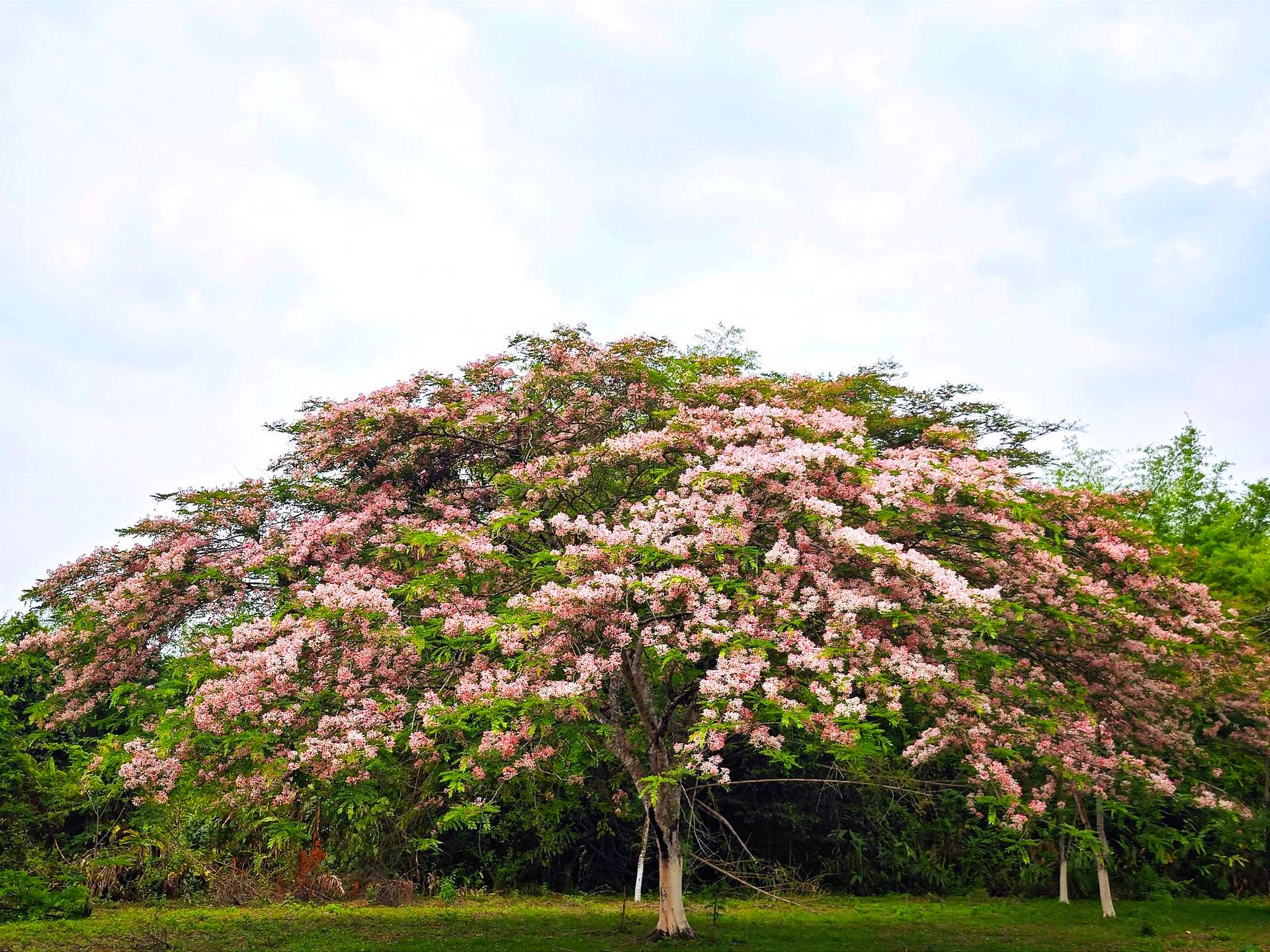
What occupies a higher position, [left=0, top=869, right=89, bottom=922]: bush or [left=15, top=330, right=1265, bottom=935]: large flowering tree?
[left=15, top=330, right=1265, bottom=935]: large flowering tree

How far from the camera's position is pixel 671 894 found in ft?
44.2

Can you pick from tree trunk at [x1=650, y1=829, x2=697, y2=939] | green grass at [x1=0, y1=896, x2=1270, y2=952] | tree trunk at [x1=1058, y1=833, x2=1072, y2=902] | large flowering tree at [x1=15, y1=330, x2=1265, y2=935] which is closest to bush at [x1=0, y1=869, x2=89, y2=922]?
green grass at [x1=0, y1=896, x2=1270, y2=952]

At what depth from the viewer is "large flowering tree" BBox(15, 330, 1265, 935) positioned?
9578 millimetres

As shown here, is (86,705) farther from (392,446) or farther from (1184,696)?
(1184,696)

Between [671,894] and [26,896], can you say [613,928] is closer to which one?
[671,894]

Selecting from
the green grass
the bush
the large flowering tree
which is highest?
the large flowering tree

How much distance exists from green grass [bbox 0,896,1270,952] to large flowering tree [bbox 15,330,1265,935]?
2422mm

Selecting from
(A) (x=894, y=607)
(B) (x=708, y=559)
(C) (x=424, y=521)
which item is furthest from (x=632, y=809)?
(A) (x=894, y=607)

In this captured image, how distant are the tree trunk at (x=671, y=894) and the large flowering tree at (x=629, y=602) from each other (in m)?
0.05

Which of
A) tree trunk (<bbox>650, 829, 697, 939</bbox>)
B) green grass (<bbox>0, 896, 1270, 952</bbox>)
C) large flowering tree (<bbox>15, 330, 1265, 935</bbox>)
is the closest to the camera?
large flowering tree (<bbox>15, 330, 1265, 935</bbox>)

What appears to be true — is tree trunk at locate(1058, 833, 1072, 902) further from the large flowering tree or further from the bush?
the bush

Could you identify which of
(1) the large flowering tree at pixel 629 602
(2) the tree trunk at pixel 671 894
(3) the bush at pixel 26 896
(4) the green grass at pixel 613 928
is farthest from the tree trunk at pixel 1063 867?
(3) the bush at pixel 26 896

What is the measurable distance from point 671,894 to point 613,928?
272 cm

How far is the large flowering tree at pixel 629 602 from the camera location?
958cm
